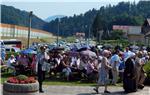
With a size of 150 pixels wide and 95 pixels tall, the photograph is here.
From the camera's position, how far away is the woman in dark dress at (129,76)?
15625 millimetres

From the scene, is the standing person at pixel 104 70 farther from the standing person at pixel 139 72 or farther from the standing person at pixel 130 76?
the standing person at pixel 139 72

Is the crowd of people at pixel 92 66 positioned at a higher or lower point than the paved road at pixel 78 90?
higher

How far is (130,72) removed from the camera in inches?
A: 617

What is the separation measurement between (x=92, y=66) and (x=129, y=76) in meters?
3.96

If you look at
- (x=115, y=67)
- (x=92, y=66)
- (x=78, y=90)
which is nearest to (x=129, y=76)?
(x=78, y=90)

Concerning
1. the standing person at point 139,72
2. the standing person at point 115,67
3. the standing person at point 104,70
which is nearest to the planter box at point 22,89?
the standing person at point 104,70

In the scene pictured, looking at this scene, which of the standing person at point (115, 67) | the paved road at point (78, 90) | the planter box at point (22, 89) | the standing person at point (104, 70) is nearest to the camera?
the planter box at point (22, 89)

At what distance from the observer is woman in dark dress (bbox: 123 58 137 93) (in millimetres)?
15625

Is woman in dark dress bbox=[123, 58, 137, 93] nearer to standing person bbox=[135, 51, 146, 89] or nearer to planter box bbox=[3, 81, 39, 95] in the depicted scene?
standing person bbox=[135, 51, 146, 89]

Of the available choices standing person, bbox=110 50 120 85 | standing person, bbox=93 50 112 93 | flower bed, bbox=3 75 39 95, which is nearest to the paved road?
standing person, bbox=93 50 112 93

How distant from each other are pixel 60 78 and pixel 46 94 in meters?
5.73

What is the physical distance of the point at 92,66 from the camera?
19.5 meters

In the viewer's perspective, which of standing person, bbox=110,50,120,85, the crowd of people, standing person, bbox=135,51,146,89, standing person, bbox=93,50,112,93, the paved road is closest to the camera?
standing person, bbox=93,50,112,93

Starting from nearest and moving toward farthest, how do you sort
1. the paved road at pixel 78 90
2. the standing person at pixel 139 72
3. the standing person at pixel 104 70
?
the standing person at pixel 104 70 → the paved road at pixel 78 90 → the standing person at pixel 139 72
